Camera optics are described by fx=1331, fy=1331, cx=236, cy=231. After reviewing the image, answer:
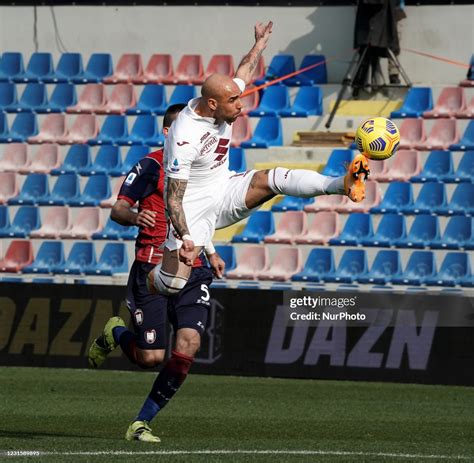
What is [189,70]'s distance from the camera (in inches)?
925

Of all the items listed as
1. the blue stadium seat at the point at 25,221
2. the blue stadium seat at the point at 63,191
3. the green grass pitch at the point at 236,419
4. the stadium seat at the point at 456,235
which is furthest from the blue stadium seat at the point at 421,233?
the blue stadium seat at the point at 25,221

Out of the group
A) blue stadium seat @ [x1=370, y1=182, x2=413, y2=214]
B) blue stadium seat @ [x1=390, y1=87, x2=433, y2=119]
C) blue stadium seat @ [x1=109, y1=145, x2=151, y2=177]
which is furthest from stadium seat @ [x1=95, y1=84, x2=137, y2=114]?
blue stadium seat @ [x1=370, y1=182, x2=413, y2=214]

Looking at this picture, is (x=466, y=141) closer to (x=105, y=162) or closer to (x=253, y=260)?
(x=253, y=260)

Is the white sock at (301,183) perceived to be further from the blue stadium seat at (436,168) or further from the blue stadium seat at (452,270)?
the blue stadium seat at (436,168)

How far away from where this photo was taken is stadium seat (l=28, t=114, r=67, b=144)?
23.2m

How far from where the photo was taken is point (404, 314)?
1620 cm

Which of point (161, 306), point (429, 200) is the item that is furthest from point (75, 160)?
point (161, 306)

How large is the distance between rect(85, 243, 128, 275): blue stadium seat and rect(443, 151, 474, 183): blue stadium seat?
5143 mm

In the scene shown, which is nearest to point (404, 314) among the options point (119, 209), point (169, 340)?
point (169, 340)

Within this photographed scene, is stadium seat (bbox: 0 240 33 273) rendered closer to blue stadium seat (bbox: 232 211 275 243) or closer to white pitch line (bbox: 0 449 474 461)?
blue stadium seat (bbox: 232 211 275 243)

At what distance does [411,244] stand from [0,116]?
26.5ft

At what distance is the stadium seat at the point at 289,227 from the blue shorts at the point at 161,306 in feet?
33.3

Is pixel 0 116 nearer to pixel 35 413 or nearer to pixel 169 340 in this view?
pixel 169 340

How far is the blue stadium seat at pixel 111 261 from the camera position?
20.8 metres
